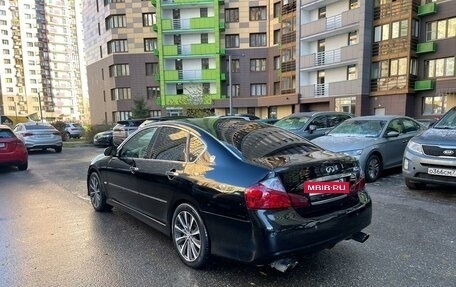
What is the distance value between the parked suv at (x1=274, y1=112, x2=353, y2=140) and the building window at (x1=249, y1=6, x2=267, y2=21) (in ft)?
99.4

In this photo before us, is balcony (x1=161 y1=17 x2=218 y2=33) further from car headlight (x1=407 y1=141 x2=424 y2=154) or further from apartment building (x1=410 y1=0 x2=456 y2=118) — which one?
car headlight (x1=407 y1=141 x2=424 y2=154)

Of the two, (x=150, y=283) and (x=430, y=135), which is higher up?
(x=430, y=135)

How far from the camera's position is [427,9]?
2517 cm

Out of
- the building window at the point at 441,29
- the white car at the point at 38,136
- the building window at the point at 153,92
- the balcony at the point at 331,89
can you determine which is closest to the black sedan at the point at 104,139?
the white car at the point at 38,136

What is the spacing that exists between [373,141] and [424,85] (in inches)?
853

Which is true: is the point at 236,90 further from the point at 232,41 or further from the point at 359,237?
the point at 359,237

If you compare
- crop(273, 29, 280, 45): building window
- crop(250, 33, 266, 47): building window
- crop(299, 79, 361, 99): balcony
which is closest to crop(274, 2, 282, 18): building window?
crop(273, 29, 280, 45): building window

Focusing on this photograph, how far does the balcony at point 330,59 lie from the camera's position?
27812mm

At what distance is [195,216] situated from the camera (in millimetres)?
3311

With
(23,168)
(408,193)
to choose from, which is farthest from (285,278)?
(23,168)

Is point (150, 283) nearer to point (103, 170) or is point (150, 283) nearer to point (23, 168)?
point (103, 170)

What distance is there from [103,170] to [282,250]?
352cm

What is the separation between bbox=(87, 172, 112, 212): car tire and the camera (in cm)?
532

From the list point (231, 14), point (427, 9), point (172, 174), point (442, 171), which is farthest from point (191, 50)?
point (172, 174)
